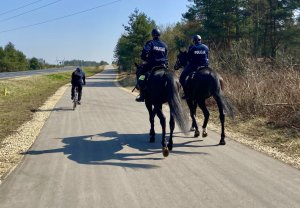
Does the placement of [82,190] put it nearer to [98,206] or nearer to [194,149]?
[98,206]

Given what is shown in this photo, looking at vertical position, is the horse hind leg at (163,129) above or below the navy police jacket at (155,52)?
below

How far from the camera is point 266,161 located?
7367 millimetres

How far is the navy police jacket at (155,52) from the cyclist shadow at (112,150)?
2.09 metres

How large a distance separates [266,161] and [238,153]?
83 centimetres

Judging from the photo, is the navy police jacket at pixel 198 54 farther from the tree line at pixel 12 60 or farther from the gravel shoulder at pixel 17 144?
the tree line at pixel 12 60

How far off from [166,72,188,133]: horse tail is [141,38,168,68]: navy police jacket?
1.03m

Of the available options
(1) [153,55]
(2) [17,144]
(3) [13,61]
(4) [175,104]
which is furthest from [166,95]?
(3) [13,61]

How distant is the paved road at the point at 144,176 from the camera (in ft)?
17.3

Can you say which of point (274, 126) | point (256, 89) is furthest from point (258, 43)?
point (274, 126)

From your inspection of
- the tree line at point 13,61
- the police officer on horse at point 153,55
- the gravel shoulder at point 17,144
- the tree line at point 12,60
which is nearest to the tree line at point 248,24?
the gravel shoulder at point 17,144

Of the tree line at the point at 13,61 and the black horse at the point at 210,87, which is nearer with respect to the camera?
the black horse at the point at 210,87

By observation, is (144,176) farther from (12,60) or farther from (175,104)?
(12,60)

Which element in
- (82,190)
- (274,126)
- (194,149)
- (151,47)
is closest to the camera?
(82,190)

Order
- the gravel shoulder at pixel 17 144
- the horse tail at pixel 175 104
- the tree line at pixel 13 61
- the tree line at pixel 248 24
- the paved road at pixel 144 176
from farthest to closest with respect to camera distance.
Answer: the tree line at pixel 13 61
the tree line at pixel 248 24
the horse tail at pixel 175 104
the gravel shoulder at pixel 17 144
the paved road at pixel 144 176
